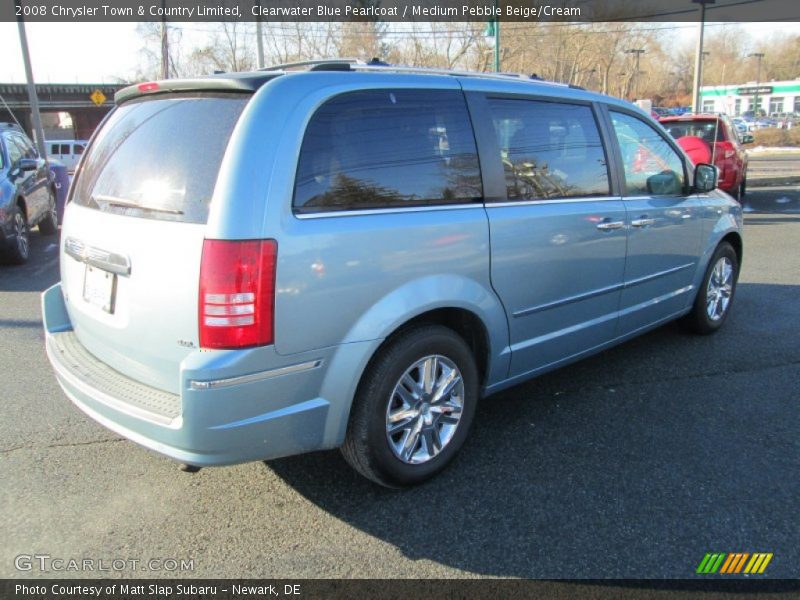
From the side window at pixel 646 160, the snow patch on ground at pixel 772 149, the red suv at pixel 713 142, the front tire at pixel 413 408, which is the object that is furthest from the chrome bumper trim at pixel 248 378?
the snow patch on ground at pixel 772 149

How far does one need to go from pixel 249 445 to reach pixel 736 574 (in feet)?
6.47

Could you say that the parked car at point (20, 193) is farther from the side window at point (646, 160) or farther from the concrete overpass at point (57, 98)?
the concrete overpass at point (57, 98)

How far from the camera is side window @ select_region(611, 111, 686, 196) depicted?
4.16 meters

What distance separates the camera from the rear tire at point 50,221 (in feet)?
34.9

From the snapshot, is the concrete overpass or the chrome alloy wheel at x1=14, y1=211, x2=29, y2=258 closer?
the chrome alloy wheel at x1=14, y1=211, x2=29, y2=258

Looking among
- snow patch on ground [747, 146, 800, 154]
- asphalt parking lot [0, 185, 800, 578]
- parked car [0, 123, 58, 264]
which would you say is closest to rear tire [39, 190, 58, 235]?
parked car [0, 123, 58, 264]

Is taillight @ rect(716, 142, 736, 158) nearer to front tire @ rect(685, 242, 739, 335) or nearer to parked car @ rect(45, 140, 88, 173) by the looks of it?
front tire @ rect(685, 242, 739, 335)

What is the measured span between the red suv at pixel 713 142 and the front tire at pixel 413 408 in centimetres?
939

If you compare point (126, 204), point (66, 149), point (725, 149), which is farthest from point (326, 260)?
point (66, 149)

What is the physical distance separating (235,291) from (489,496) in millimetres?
1543

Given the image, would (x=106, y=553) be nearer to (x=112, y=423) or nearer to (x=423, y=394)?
(x=112, y=423)

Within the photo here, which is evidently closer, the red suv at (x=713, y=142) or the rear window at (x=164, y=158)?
the rear window at (x=164, y=158)

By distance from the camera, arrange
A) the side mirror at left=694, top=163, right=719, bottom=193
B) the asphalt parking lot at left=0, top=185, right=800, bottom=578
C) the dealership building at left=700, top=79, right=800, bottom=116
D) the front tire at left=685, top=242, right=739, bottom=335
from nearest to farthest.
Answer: the asphalt parking lot at left=0, top=185, right=800, bottom=578, the side mirror at left=694, top=163, right=719, bottom=193, the front tire at left=685, top=242, right=739, bottom=335, the dealership building at left=700, top=79, right=800, bottom=116

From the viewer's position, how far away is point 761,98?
80.8 meters
